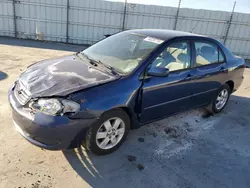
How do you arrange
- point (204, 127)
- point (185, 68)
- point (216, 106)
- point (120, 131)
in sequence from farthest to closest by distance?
point (216, 106) < point (204, 127) < point (185, 68) < point (120, 131)

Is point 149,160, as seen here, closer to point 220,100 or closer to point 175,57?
point 175,57

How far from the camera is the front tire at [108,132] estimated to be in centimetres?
270

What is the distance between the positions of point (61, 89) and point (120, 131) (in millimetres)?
984

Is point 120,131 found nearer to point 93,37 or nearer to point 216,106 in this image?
point 216,106

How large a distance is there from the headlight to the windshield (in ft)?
2.88

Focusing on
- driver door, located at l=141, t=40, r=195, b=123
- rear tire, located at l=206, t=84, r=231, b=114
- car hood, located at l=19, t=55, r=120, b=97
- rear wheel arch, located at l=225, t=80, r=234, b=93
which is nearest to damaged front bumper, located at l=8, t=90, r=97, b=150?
car hood, located at l=19, t=55, r=120, b=97

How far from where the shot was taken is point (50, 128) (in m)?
2.39

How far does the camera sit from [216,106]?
15.0 ft

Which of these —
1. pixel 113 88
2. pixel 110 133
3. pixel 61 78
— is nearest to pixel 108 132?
pixel 110 133

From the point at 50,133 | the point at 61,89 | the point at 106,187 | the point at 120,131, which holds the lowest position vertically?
the point at 106,187

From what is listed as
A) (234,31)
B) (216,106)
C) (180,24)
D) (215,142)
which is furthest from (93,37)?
(215,142)

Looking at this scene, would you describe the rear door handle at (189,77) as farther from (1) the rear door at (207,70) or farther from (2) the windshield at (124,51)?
(2) the windshield at (124,51)

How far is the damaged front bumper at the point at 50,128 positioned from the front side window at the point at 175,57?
1.36 meters

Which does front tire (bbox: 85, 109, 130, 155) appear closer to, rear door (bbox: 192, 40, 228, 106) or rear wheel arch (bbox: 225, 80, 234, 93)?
rear door (bbox: 192, 40, 228, 106)
